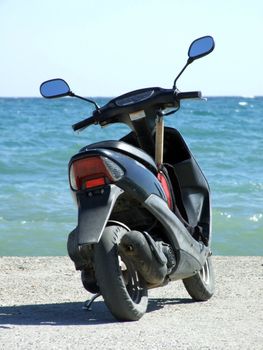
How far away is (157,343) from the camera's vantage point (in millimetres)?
4719

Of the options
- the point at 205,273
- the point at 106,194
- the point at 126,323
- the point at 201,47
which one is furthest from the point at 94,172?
the point at 205,273

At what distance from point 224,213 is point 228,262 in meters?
4.26

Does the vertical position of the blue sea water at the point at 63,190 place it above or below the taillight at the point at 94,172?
below

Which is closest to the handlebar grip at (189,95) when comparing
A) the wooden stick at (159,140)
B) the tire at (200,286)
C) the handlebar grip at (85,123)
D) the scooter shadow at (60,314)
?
the wooden stick at (159,140)

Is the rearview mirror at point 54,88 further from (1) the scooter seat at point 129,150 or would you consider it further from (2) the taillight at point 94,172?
(2) the taillight at point 94,172

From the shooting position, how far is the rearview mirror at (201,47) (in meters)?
5.77

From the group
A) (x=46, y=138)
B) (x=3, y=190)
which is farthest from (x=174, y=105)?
(x=46, y=138)

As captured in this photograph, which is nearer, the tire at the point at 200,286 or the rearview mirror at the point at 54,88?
the rearview mirror at the point at 54,88

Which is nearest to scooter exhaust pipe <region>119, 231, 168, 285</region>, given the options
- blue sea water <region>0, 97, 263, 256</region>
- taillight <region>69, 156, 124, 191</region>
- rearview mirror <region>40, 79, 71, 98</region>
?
taillight <region>69, 156, 124, 191</region>

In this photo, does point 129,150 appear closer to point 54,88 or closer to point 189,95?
point 189,95

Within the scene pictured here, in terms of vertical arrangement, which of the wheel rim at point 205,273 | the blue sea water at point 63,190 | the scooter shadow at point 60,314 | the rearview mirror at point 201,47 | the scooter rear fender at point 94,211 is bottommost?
the blue sea water at point 63,190

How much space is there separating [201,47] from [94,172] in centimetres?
107

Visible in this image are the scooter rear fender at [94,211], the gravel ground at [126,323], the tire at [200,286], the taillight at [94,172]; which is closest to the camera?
the gravel ground at [126,323]

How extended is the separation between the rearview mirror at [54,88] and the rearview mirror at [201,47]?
29.2 inches
